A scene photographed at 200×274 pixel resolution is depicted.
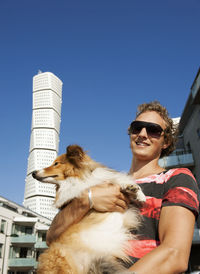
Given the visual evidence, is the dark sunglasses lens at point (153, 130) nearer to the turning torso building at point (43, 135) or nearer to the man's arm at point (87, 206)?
the man's arm at point (87, 206)

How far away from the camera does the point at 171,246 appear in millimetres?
1830

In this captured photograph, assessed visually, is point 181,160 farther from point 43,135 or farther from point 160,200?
point 43,135

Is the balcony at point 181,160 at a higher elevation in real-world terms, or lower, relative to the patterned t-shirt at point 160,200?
higher

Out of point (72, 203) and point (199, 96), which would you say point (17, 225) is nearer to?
point (199, 96)

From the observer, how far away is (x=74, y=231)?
8.02 ft

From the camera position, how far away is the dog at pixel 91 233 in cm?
214

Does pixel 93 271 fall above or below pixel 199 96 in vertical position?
below

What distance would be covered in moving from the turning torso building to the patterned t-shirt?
87.4 metres

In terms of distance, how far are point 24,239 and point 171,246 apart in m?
43.6

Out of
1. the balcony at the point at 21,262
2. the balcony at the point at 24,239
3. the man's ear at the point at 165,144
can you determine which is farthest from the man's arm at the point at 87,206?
the balcony at the point at 24,239

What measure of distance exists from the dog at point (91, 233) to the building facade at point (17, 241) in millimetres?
40632

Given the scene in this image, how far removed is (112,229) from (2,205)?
4349cm

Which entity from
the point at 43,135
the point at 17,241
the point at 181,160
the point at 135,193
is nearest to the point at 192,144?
the point at 181,160

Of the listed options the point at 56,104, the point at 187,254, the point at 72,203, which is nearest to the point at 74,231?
the point at 72,203
